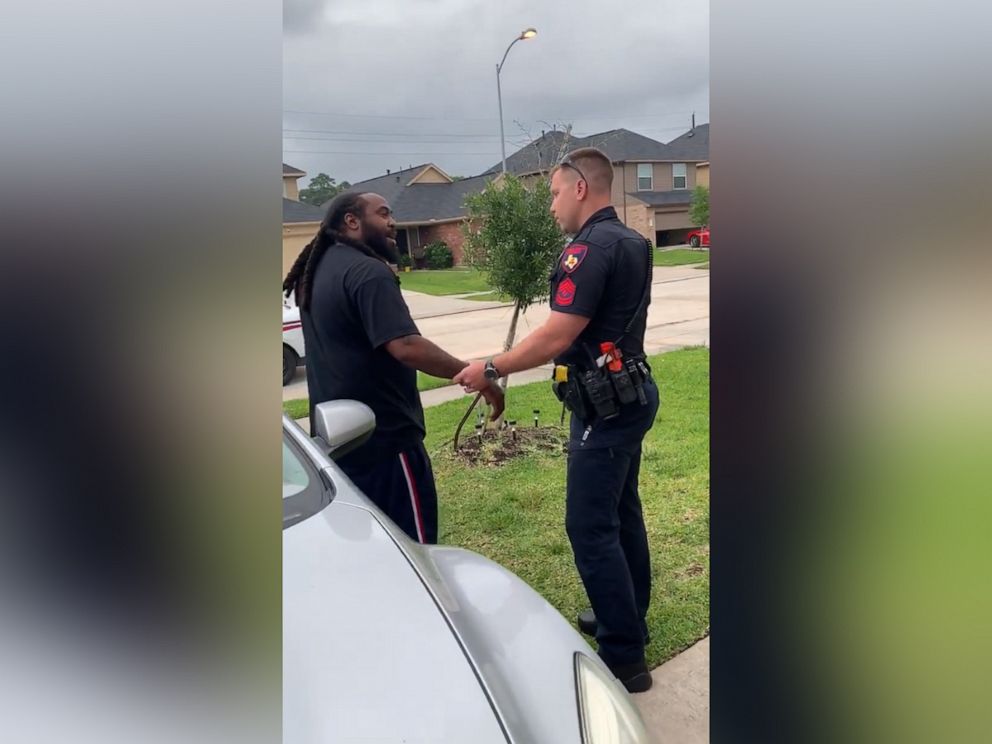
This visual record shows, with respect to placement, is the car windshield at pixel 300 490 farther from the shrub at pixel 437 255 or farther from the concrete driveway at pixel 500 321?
the shrub at pixel 437 255

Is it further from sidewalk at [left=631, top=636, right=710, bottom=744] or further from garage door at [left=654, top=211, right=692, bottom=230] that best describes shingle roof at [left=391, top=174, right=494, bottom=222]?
sidewalk at [left=631, top=636, right=710, bottom=744]

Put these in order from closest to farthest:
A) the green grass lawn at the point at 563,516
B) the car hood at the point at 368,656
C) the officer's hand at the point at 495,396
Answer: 1. the car hood at the point at 368,656
2. the officer's hand at the point at 495,396
3. the green grass lawn at the point at 563,516

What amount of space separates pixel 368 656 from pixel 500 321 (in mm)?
11806

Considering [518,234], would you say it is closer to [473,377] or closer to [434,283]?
[473,377]

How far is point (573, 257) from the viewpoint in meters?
2.51

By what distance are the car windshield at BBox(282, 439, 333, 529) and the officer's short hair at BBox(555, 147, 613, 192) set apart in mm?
1367

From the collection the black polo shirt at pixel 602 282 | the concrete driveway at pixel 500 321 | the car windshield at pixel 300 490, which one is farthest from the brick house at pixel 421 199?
the car windshield at pixel 300 490

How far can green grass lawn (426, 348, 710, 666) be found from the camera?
3232 mm

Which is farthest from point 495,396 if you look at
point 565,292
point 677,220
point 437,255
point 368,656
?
point 437,255

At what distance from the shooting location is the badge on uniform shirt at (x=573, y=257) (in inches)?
97.7

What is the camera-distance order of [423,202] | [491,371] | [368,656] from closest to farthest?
[368,656] → [491,371] → [423,202]
